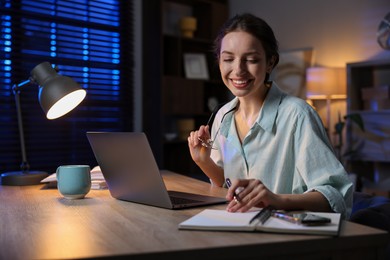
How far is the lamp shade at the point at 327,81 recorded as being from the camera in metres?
3.85

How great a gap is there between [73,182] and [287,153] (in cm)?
68

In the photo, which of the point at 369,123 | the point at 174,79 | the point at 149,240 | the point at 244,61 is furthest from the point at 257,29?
the point at 174,79

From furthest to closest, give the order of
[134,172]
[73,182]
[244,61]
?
[244,61] → [73,182] → [134,172]

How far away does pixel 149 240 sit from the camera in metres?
0.84

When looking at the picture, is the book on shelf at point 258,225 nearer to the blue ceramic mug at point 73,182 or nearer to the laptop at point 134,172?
Result: the laptop at point 134,172

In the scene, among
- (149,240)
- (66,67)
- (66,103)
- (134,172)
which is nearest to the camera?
(149,240)

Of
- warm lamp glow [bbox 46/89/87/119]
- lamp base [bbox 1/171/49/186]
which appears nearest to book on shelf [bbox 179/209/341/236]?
warm lamp glow [bbox 46/89/87/119]

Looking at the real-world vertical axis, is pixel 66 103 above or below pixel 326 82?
below

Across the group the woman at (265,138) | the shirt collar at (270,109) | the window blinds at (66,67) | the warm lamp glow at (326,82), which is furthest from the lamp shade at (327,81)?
the shirt collar at (270,109)

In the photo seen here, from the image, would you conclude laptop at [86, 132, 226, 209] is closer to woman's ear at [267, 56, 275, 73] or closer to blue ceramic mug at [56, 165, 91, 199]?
blue ceramic mug at [56, 165, 91, 199]

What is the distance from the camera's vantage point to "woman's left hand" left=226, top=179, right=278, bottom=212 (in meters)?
1.07

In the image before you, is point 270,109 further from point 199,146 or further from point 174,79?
point 174,79

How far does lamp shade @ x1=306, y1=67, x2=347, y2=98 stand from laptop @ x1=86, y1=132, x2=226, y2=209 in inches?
108

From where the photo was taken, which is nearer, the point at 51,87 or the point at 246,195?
the point at 246,195
